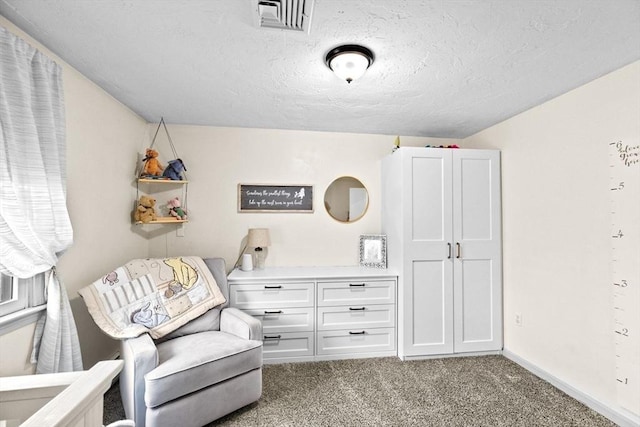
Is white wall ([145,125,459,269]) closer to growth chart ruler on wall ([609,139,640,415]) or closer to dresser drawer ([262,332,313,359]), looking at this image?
dresser drawer ([262,332,313,359])

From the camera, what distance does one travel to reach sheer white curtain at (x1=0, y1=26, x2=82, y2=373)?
56.6 inches

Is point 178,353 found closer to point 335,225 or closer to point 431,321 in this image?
point 335,225

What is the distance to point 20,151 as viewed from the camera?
149 cm

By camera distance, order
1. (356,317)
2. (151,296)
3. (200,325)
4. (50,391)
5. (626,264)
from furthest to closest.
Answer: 1. (356,317)
2. (200,325)
3. (151,296)
4. (626,264)
5. (50,391)

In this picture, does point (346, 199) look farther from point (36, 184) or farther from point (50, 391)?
point (50, 391)

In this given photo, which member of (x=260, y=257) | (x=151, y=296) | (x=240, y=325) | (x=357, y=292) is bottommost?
(x=240, y=325)

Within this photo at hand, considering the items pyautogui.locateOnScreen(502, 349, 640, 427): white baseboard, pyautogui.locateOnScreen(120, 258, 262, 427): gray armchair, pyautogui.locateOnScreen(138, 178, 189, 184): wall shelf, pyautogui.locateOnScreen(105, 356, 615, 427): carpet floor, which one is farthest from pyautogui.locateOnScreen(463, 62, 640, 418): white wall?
pyautogui.locateOnScreen(138, 178, 189, 184): wall shelf

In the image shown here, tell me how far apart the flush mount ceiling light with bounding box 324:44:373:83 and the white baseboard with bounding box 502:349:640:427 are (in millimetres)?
2769

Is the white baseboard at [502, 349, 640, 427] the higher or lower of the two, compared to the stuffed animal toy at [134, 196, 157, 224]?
lower

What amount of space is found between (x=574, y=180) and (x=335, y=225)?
213 centimetres

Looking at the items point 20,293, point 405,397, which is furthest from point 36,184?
point 405,397

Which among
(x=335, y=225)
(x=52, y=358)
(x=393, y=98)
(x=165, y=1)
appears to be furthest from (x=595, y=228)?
(x=52, y=358)

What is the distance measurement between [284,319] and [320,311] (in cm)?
34

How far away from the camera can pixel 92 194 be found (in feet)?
7.45
